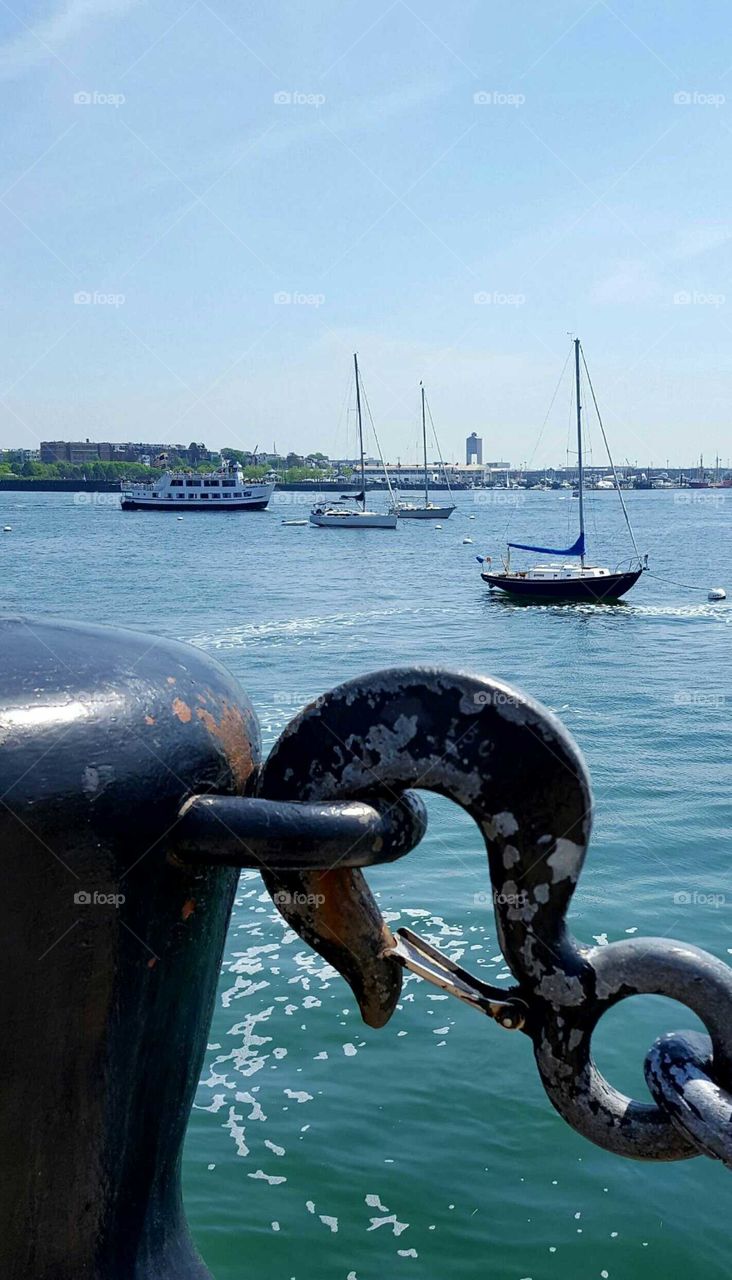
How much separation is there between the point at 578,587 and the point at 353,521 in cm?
6136

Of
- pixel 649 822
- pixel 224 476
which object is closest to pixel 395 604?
pixel 649 822

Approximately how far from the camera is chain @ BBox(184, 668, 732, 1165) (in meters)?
1.98

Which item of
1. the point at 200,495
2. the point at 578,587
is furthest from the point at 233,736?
the point at 200,495

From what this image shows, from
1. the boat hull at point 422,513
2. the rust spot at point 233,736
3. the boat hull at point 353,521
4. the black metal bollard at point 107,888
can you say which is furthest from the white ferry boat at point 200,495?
the black metal bollard at point 107,888

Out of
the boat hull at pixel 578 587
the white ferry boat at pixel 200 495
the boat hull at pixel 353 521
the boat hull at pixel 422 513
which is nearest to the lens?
the boat hull at pixel 578 587

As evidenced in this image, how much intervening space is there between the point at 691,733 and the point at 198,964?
72.5 feet

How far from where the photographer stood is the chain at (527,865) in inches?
78.0

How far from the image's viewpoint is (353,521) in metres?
109

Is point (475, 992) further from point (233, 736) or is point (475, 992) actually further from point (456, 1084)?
point (456, 1084)

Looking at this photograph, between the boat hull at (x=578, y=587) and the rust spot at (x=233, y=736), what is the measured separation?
46505mm

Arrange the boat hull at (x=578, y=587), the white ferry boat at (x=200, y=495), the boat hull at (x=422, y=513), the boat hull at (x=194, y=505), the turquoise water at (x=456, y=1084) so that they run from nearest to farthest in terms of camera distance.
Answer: the turquoise water at (x=456, y=1084), the boat hull at (x=578, y=587), the boat hull at (x=422, y=513), the white ferry boat at (x=200, y=495), the boat hull at (x=194, y=505)

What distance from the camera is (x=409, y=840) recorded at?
2.07 meters

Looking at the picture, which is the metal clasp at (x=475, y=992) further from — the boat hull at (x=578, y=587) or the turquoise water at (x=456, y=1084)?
the boat hull at (x=578, y=587)

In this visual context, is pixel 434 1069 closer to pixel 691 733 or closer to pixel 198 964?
pixel 198 964
